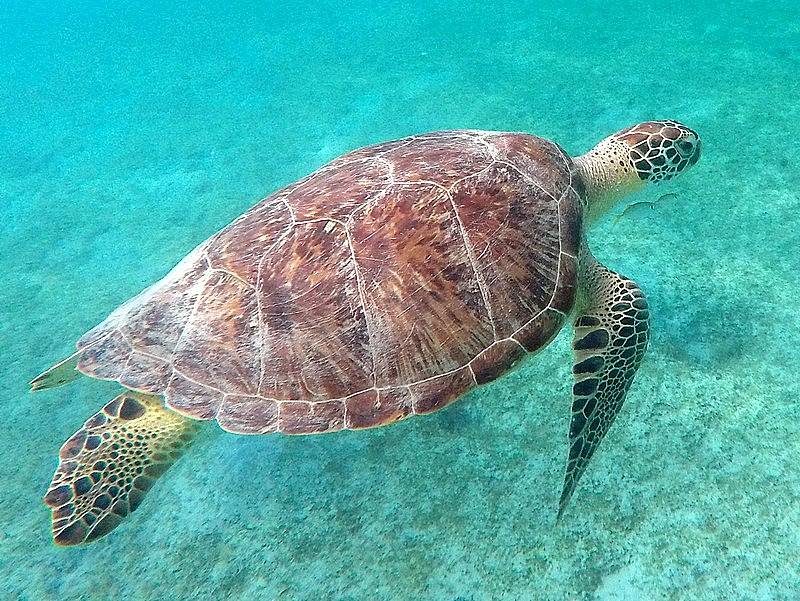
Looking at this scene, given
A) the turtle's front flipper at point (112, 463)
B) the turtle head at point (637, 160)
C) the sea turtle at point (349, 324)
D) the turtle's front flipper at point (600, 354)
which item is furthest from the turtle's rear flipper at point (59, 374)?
the turtle head at point (637, 160)

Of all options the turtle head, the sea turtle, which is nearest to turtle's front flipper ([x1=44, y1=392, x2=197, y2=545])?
the sea turtle

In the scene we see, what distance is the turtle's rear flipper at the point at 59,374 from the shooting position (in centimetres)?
233

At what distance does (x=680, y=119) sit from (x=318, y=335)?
486 cm

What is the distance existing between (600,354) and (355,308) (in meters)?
1.18

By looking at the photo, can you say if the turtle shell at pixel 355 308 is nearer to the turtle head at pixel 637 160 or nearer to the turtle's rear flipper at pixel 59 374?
the turtle's rear flipper at pixel 59 374

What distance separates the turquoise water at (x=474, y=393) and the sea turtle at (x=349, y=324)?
15.1 inches

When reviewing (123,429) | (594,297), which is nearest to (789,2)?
(594,297)

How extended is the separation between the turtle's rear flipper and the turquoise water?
2.08 ft

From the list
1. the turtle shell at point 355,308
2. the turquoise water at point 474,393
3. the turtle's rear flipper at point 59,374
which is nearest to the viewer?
the turtle shell at point 355,308

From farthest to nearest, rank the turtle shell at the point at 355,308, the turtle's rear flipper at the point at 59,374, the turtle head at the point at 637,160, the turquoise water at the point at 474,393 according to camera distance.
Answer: the turtle head at the point at 637,160
the turtle's rear flipper at the point at 59,374
the turquoise water at the point at 474,393
the turtle shell at the point at 355,308

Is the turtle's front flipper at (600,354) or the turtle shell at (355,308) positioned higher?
the turtle shell at (355,308)

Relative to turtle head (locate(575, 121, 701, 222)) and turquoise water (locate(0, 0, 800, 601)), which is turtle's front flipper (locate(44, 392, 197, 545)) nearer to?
turquoise water (locate(0, 0, 800, 601))

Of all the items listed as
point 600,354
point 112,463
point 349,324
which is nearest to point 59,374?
point 112,463

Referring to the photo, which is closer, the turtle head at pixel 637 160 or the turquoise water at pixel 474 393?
the turquoise water at pixel 474 393
